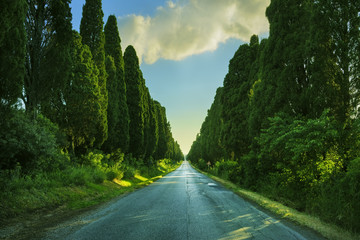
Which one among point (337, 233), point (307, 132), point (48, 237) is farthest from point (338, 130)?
point (48, 237)

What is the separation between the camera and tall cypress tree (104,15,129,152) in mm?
19125

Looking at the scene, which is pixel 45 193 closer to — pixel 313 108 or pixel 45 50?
pixel 45 50

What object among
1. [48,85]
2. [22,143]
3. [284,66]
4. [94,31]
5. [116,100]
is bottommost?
[22,143]

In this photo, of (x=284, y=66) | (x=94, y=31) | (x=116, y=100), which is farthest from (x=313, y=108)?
(x=94, y=31)

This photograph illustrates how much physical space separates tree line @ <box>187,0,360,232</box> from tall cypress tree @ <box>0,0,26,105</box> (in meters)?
9.39

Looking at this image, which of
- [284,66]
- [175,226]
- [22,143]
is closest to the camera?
[175,226]

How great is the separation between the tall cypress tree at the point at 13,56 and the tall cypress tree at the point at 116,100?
38.7 feet

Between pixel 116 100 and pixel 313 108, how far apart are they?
1521 cm

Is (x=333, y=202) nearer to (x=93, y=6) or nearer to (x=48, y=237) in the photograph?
(x=48, y=237)

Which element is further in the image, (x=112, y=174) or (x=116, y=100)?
(x=116, y=100)

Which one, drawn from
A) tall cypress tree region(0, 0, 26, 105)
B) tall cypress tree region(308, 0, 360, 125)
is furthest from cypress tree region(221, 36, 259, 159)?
tall cypress tree region(0, 0, 26, 105)

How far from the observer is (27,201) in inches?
280

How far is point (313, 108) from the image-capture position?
9852 millimetres

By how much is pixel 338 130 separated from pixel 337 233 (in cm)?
429
